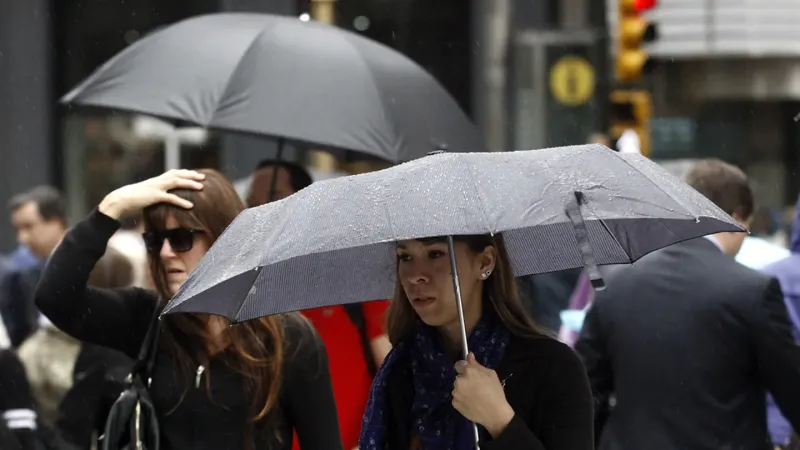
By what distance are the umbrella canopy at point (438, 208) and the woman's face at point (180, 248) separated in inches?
25.0

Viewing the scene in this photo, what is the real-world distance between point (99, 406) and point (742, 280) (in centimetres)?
235

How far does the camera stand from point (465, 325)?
380 centimetres

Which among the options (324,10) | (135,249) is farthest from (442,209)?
(324,10)

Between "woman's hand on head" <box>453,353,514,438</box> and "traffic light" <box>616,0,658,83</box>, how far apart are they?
12.2m

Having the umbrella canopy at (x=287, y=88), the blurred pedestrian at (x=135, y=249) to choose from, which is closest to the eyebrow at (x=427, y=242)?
the umbrella canopy at (x=287, y=88)

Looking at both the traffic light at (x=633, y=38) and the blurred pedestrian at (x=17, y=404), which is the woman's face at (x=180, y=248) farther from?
the traffic light at (x=633, y=38)

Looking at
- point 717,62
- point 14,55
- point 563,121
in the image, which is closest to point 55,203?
point 14,55

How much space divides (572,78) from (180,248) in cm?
1678

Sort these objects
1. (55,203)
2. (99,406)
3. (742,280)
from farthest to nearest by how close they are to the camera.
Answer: (55,203)
(742,280)
(99,406)

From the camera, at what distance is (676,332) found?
5.57m

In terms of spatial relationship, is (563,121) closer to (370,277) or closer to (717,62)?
(717,62)

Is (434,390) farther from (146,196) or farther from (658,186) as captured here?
(146,196)


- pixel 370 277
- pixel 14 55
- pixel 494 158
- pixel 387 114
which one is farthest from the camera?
pixel 14 55

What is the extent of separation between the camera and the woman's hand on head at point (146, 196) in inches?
175
